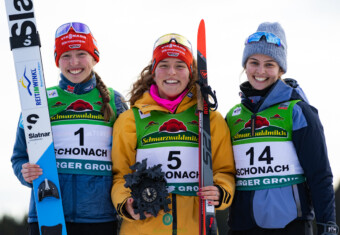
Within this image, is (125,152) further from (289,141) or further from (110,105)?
(289,141)

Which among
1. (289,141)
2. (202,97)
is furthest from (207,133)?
(289,141)

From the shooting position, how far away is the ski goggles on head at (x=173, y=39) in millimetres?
3663

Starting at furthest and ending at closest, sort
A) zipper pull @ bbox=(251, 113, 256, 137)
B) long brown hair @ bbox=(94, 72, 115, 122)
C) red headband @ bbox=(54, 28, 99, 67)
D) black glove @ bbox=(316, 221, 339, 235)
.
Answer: red headband @ bbox=(54, 28, 99, 67) → long brown hair @ bbox=(94, 72, 115, 122) → zipper pull @ bbox=(251, 113, 256, 137) → black glove @ bbox=(316, 221, 339, 235)

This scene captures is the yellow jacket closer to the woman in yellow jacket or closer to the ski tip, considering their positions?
the woman in yellow jacket

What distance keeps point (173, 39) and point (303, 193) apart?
5.64 feet

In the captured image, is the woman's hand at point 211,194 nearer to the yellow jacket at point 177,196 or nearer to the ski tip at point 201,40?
the yellow jacket at point 177,196

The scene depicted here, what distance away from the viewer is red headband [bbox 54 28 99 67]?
12.3 ft

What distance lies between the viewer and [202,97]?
11.3ft

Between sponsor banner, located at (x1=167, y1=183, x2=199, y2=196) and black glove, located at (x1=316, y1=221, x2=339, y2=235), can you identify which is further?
sponsor banner, located at (x1=167, y1=183, x2=199, y2=196)

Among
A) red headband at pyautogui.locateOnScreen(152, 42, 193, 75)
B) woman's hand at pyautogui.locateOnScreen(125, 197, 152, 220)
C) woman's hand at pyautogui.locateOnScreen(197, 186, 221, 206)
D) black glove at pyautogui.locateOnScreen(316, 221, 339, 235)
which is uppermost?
red headband at pyautogui.locateOnScreen(152, 42, 193, 75)

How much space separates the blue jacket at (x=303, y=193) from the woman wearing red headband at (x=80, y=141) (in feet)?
3.93

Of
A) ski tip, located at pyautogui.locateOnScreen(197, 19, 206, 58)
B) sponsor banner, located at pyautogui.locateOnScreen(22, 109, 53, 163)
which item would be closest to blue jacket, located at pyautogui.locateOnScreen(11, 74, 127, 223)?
sponsor banner, located at pyautogui.locateOnScreen(22, 109, 53, 163)

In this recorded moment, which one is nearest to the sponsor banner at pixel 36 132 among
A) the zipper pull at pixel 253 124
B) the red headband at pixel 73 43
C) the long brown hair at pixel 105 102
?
the long brown hair at pixel 105 102

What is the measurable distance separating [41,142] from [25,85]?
560mm
